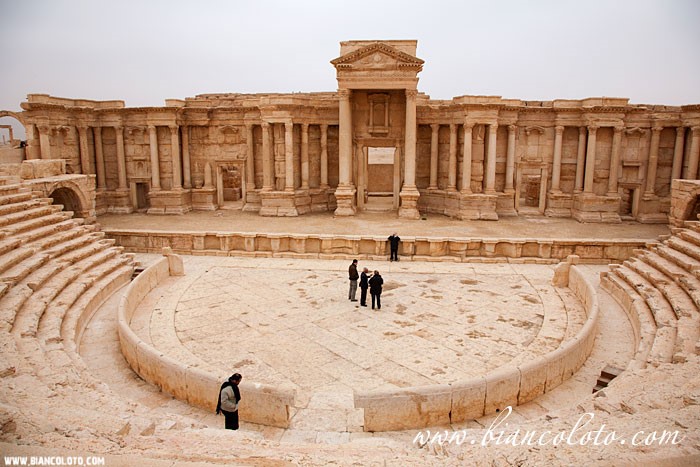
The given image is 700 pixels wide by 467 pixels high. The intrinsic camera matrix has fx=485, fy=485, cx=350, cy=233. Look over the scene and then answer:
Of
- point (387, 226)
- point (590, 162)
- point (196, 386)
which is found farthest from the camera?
point (590, 162)

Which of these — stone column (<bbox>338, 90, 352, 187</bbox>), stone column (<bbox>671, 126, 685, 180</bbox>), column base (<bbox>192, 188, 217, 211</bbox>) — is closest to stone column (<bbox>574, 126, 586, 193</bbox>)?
stone column (<bbox>671, 126, 685, 180</bbox>)

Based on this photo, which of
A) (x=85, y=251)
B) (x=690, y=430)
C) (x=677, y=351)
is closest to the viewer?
(x=690, y=430)

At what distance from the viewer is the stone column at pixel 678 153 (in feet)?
74.8

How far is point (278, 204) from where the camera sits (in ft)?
79.1

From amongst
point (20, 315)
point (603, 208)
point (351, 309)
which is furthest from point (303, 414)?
point (603, 208)

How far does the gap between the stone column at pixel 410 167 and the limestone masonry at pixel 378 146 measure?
60 millimetres

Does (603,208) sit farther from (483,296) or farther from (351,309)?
(351,309)

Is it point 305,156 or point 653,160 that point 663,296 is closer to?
point 653,160

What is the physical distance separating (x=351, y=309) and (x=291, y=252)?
19.8 feet

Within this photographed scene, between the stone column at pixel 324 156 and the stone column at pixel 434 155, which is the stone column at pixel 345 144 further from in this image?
the stone column at pixel 434 155

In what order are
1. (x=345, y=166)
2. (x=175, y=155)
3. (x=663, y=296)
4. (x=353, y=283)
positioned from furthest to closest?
(x=175, y=155) < (x=345, y=166) < (x=353, y=283) < (x=663, y=296)

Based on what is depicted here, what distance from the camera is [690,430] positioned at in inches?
199

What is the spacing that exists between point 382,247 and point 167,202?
13.6m

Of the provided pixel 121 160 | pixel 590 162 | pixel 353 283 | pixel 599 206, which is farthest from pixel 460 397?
pixel 121 160
